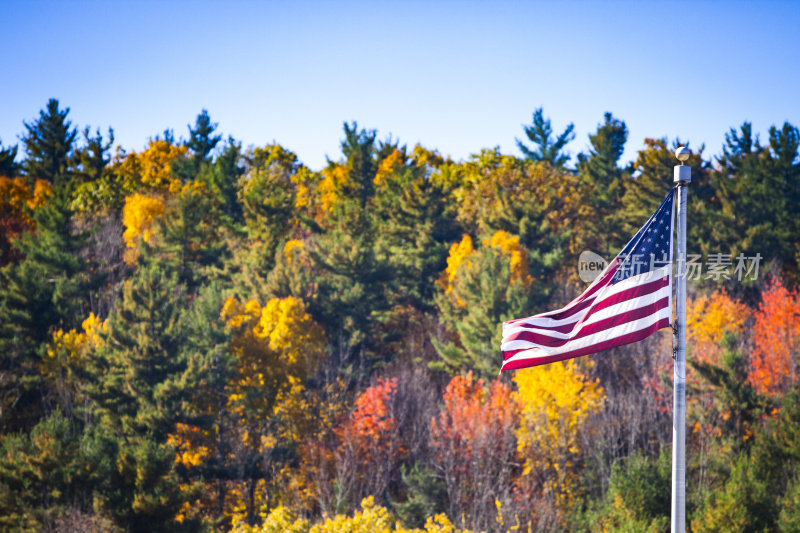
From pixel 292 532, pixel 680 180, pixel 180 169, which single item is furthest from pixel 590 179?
pixel 680 180

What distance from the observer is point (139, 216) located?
50875 mm

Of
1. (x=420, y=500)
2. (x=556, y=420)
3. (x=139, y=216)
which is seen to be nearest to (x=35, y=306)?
(x=139, y=216)

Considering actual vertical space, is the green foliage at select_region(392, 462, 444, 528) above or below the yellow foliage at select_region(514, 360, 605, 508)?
below

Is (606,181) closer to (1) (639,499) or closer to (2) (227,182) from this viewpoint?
(2) (227,182)

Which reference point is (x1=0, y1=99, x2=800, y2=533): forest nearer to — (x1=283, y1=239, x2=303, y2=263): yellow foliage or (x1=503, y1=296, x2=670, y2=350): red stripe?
(x1=283, y1=239, x2=303, y2=263): yellow foliage

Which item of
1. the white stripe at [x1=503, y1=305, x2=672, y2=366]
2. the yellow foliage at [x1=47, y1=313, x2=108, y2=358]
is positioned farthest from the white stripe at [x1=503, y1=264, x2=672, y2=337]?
the yellow foliage at [x1=47, y1=313, x2=108, y2=358]

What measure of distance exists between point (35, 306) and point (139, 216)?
16761 millimetres

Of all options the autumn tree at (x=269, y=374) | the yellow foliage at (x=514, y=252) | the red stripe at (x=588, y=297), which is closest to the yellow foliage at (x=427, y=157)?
the yellow foliage at (x=514, y=252)

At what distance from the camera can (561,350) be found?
24.9 feet

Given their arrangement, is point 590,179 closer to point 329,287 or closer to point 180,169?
point 329,287

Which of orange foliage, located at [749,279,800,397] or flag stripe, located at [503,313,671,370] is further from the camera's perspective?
orange foliage, located at [749,279,800,397]

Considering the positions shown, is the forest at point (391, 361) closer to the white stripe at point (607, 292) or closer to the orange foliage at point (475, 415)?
the orange foliage at point (475, 415)

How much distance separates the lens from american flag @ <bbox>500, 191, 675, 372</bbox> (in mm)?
7441

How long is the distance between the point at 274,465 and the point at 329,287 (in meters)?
10.5
